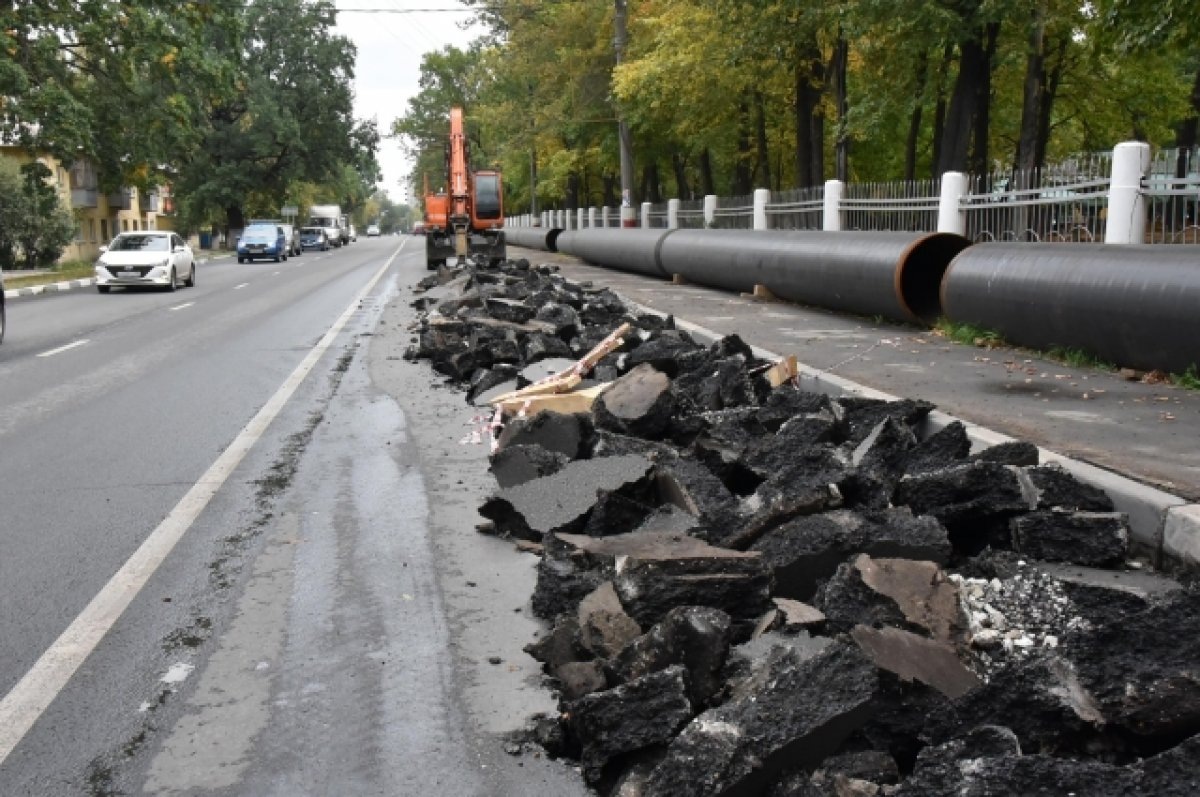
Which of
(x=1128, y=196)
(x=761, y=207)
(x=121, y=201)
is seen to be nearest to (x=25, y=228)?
(x=761, y=207)

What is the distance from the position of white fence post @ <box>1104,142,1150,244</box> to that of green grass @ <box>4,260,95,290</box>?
28.8 metres

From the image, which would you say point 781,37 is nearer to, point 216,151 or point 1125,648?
point 1125,648

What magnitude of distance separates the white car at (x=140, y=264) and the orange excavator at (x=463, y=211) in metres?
7.57

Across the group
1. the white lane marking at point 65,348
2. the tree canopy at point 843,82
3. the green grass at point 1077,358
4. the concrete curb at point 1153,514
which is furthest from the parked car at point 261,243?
the concrete curb at point 1153,514

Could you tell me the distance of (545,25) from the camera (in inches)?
1656

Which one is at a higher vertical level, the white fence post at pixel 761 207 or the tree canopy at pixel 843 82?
the tree canopy at pixel 843 82

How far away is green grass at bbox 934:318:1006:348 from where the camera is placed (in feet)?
34.4

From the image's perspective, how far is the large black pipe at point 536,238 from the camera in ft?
144

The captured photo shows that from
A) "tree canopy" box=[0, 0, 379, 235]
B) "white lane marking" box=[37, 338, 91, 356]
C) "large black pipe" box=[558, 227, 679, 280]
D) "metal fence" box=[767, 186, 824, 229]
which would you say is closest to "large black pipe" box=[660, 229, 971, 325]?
"metal fence" box=[767, 186, 824, 229]

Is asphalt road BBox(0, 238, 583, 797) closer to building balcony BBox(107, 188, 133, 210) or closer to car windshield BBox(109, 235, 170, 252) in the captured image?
car windshield BBox(109, 235, 170, 252)

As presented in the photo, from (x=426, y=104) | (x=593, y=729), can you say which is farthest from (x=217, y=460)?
(x=426, y=104)

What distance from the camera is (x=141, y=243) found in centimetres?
2916

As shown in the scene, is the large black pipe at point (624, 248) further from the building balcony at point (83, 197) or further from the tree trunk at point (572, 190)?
the building balcony at point (83, 197)

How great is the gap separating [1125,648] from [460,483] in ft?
14.4
